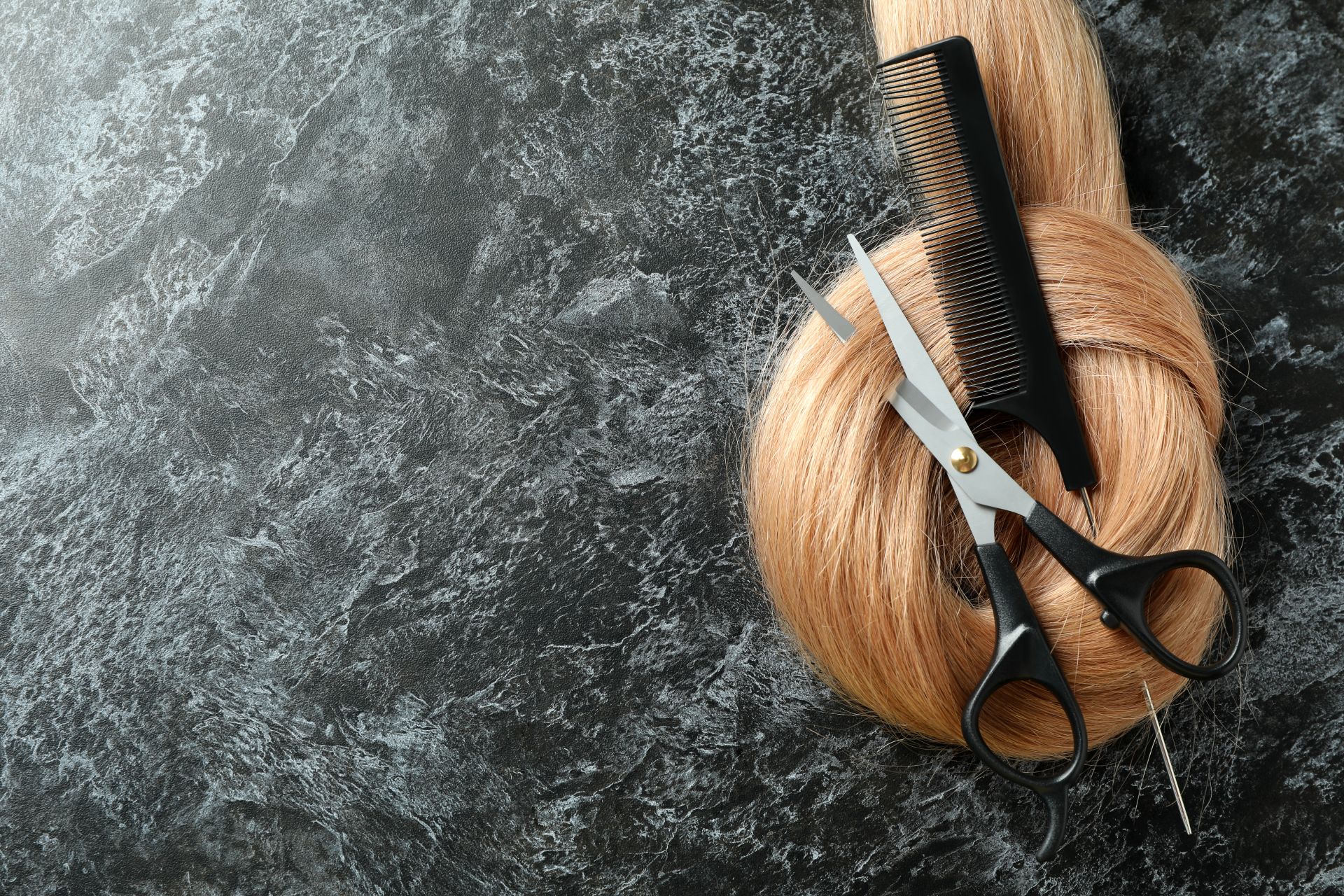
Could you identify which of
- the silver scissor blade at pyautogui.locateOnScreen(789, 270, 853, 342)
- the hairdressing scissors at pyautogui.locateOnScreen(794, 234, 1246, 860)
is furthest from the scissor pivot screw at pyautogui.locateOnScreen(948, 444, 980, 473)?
the silver scissor blade at pyautogui.locateOnScreen(789, 270, 853, 342)

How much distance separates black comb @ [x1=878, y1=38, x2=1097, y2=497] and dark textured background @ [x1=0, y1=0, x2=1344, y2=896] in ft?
0.31

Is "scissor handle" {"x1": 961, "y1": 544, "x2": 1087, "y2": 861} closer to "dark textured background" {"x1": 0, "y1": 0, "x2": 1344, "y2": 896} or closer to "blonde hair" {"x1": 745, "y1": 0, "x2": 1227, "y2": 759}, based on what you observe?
"blonde hair" {"x1": 745, "y1": 0, "x2": 1227, "y2": 759}

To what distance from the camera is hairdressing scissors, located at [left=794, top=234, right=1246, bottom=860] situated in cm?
67

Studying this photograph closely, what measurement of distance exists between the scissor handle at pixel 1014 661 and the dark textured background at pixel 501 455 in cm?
13

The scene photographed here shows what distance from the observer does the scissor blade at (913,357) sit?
27.7 inches

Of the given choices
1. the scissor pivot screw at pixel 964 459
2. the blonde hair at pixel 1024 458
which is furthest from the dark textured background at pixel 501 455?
the scissor pivot screw at pixel 964 459

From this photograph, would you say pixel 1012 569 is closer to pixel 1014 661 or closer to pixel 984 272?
pixel 1014 661

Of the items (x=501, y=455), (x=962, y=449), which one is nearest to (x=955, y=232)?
(x=962, y=449)

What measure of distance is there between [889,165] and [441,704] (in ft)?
2.15

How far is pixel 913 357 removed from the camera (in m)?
0.71

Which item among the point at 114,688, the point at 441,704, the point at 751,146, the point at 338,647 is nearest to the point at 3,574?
the point at 114,688

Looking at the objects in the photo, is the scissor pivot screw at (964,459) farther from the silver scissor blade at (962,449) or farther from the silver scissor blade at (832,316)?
the silver scissor blade at (832,316)

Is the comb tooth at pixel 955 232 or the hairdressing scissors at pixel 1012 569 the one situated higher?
the comb tooth at pixel 955 232

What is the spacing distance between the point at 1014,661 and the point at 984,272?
31 cm
